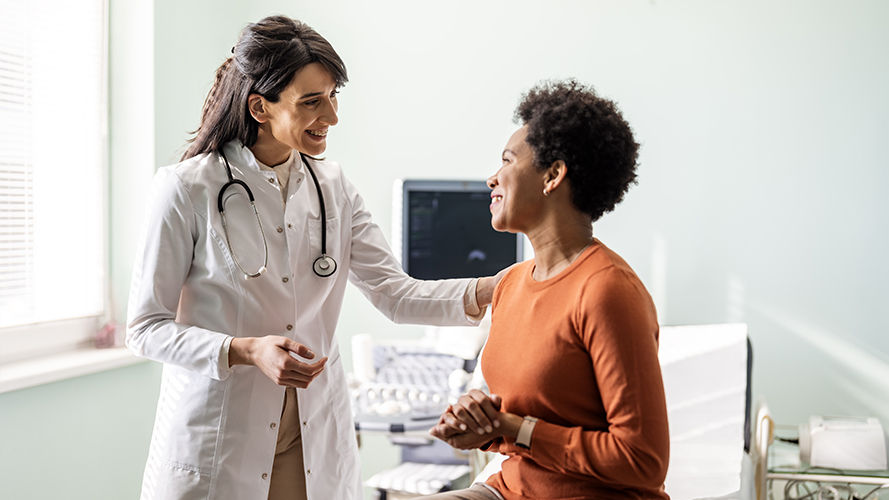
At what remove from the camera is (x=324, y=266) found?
1560mm

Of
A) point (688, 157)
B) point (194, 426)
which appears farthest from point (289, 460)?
point (688, 157)

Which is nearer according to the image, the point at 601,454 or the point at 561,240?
the point at 601,454

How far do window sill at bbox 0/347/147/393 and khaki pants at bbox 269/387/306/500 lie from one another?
1098mm

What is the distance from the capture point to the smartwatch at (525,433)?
1.16 metres

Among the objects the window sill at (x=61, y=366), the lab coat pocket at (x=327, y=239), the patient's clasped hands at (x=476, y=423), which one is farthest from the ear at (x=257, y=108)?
the window sill at (x=61, y=366)

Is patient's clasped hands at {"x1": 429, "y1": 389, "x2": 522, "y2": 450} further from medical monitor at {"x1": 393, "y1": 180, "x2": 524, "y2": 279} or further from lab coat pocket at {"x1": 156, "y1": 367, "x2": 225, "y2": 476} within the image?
medical monitor at {"x1": 393, "y1": 180, "x2": 524, "y2": 279}

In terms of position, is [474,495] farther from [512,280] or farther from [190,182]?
[190,182]

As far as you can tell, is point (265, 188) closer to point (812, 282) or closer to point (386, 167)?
point (386, 167)

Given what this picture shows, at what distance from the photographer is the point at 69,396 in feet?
8.04

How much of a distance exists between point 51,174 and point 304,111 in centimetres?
150

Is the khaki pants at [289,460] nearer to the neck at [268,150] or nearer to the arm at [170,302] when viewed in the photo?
the arm at [170,302]

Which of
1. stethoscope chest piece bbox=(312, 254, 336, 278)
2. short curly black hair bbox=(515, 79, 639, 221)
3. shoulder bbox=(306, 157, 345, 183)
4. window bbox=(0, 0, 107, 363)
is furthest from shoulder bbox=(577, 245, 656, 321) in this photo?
window bbox=(0, 0, 107, 363)

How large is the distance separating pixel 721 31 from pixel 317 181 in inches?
66.2

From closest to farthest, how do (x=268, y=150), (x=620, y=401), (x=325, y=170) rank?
(x=620, y=401), (x=268, y=150), (x=325, y=170)
